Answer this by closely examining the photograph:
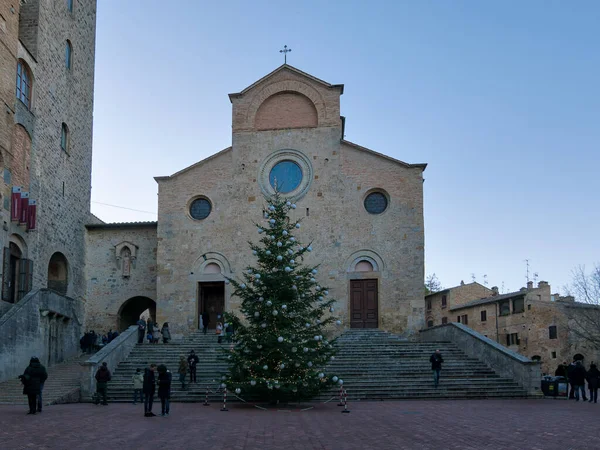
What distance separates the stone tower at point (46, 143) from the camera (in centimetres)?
2514

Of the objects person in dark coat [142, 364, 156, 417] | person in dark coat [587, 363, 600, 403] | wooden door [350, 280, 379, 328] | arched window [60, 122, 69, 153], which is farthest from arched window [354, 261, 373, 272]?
person in dark coat [142, 364, 156, 417]

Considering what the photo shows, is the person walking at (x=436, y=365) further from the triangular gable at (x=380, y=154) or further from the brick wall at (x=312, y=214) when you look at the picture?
the triangular gable at (x=380, y=154)

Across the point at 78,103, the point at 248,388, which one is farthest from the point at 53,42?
the point at 248,388

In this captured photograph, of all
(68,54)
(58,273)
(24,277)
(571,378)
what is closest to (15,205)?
(24,277)

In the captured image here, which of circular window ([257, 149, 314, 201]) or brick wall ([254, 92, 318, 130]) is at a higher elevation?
brick wall ([254, 92, 318, 130])

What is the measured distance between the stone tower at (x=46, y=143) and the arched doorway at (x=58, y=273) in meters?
0.04

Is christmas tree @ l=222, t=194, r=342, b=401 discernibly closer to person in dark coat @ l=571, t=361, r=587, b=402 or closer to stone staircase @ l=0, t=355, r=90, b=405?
stone staircase @ l=0, t=355, r=90, b=405

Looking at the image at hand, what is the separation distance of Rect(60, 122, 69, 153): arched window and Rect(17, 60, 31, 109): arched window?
3.35 meters

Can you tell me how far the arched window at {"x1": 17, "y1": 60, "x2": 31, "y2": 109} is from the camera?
26420 mm

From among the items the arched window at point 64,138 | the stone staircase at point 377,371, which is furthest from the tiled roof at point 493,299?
the arched window at point 64,138

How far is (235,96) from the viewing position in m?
32.2

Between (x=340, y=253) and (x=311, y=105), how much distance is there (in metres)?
7.11

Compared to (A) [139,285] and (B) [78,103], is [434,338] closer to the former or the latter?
(A) [139,285]

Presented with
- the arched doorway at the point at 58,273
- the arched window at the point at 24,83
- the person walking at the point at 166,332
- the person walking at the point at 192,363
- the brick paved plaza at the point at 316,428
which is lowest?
the brick paved plaza at the point at 316,428
